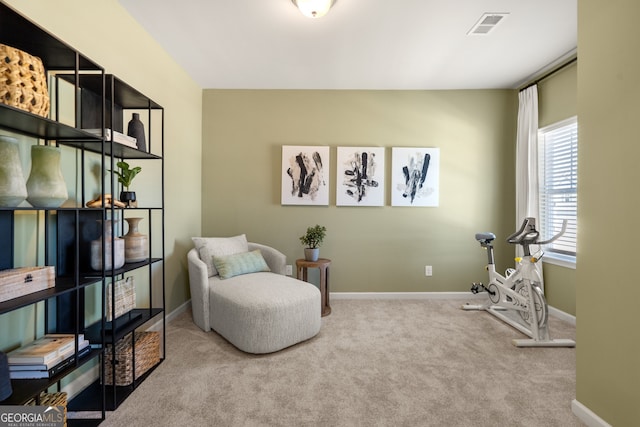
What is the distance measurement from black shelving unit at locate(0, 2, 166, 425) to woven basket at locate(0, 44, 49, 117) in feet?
0.20

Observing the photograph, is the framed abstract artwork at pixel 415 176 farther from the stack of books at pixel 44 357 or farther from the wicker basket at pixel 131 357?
the stack of books at pixel 44 357

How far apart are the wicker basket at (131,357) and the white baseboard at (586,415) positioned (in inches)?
107

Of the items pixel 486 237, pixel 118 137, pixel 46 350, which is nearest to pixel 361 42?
pixel 118 137

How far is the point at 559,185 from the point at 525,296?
1331mm

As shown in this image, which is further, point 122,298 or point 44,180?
point 122,298

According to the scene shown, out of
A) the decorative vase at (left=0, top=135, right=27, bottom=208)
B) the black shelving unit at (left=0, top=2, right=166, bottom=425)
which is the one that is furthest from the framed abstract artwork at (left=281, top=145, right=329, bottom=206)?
the decorative vase at (left=0, top=135, right=27, bottom=208)

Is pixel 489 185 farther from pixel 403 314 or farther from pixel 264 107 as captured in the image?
pixel 264 107

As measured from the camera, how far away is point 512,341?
254 cm

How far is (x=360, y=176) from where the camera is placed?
376cm

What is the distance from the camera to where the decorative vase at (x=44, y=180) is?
136cm

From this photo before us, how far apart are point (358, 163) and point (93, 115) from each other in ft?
8.94

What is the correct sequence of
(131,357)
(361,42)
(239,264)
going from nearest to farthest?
1. (131,357)
2. (361,42)
3. (239,264)

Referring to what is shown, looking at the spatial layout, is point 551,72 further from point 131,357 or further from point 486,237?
point 131,357

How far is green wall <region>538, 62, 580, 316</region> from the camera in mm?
2971
